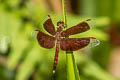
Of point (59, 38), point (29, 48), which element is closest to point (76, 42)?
point (59, 38)

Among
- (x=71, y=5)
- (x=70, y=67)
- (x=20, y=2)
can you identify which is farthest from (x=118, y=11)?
(x=70, y=67)

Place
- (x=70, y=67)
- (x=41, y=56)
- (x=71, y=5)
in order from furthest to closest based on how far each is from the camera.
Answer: (x=71, y=5)
(x=41, y=56)
(x=70, y=67)

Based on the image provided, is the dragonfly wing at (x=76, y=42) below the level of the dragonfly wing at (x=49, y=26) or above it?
below

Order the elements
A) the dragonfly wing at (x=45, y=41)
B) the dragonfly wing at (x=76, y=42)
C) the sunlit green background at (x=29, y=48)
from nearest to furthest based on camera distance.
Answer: the dragonfly wing at (x=76, y=42) < the dragonfly wing at (x=45, y=41) < the sunlit green background at (x=29, y=48)

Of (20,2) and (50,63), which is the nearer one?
(50,63)

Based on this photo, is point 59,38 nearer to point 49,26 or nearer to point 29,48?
point 49,26

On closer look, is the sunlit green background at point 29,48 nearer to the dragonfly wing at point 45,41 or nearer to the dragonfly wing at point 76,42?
the dragonfly wing at point 45,41

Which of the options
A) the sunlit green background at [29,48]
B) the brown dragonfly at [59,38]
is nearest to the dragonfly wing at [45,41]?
the brown dragonfly at [59,38]

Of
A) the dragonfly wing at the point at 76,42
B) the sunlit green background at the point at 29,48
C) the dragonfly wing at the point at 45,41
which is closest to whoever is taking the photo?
the dragonfly wing at the point at 76,42

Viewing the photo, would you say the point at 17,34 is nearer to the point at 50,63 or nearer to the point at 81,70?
the point at 50,63

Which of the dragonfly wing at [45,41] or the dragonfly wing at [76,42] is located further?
the dragonfly wing at [45,41]

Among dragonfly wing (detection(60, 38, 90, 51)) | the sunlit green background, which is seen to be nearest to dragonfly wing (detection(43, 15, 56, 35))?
dragonfly wing (detection(60, 38, 90, 51))
